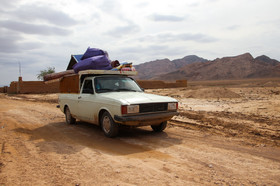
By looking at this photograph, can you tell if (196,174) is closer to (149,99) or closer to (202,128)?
(149,99)

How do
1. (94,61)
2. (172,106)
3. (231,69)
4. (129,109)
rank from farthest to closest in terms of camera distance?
(231,69)
(94,61)
(172,106)
(129,109)

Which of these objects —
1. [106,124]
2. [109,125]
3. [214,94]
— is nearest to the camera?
[109,125]

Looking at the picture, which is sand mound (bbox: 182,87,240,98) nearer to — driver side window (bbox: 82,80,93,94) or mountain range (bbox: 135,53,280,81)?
driver side window (bbox: 82,80,93,94)

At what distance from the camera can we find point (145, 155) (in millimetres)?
4723

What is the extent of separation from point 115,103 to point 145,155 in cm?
153

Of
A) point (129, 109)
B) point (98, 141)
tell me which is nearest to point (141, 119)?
point (129, 109)

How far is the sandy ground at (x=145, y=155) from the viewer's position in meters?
3.60

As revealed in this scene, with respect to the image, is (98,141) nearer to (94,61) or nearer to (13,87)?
(94,61)

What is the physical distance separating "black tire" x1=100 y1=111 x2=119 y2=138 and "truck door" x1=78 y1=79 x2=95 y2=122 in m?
0.54

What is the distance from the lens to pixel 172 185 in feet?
10.9

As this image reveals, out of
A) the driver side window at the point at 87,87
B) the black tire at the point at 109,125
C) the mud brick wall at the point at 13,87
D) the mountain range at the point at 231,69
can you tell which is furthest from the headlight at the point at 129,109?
the mountain range at the point at 231,69

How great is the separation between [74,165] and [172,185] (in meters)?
1.81

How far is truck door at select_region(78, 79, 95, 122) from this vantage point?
6.64 m

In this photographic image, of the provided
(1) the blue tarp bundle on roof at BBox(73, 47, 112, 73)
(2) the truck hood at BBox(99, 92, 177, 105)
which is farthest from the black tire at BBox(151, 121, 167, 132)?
(1) the blue tarp bundle on roof at BBox(73, 47, 112, 73)
